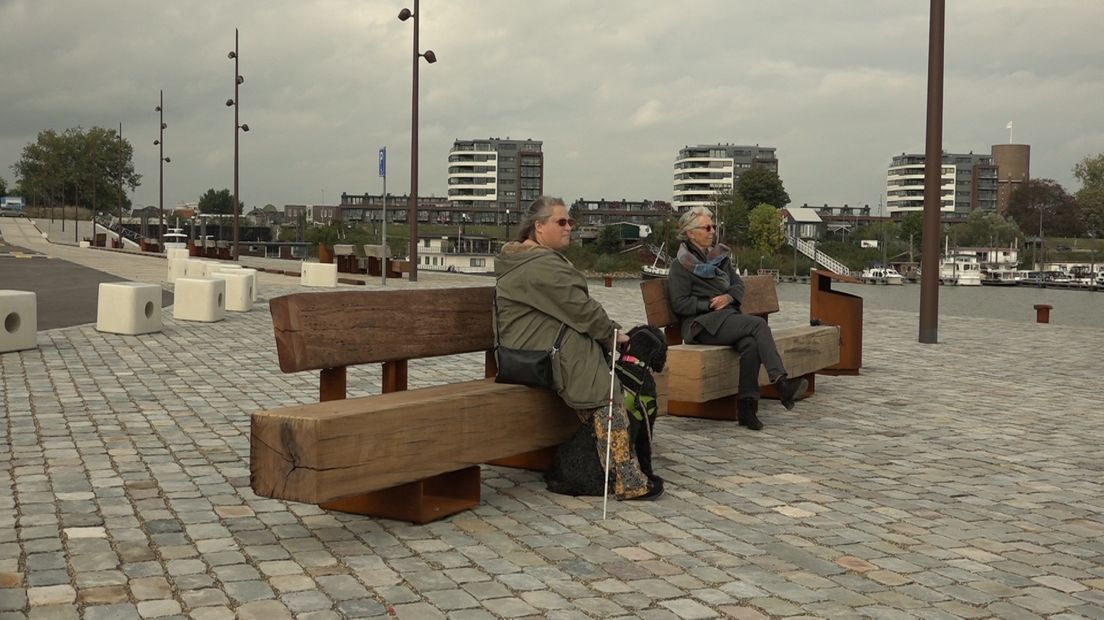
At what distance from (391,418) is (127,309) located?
32.5 feet

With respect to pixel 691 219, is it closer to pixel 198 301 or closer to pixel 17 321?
pixel 17 321

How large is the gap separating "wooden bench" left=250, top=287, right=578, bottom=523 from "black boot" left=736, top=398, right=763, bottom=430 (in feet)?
7.73

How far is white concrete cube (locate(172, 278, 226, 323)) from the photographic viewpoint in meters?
16.3

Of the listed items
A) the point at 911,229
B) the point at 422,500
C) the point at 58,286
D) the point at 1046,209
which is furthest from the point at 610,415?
the point at 1046,209

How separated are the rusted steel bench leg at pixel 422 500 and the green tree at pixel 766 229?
436ft

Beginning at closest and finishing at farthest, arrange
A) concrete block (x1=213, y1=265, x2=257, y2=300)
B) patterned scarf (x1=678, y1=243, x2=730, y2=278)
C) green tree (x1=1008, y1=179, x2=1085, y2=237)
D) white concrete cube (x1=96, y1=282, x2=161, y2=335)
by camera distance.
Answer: patterned scarf (x1=678, y1=243, x2=730, y2=278), white concrete cube (x1=96, y1=282, x2=161, y2=335), concrete block (x1=213, y1=265, x2=257, y2=300), green tree (x1=1008, y1=179, x2=1085, y2=237)

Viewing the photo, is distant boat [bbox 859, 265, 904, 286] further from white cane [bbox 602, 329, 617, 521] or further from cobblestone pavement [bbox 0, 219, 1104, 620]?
white cane [bbox 602, 329, 617, 521]

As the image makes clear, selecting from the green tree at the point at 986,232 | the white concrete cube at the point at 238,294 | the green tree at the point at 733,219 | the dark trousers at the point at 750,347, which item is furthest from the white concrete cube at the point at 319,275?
the green tree at the point at 986,232

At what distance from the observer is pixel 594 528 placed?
5418 mm

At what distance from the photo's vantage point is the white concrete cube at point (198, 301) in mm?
16281

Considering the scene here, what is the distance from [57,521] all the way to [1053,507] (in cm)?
490

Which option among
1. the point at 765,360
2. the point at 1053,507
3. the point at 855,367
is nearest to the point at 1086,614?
the point at 1053,507

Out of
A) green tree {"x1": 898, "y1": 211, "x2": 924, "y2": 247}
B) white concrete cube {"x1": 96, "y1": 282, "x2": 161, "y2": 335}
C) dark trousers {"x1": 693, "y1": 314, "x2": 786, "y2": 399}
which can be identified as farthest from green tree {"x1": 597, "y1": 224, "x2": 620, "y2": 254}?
dark trousers {"x1": 693, "y1": 314, "x2": 786, "y2": 399}

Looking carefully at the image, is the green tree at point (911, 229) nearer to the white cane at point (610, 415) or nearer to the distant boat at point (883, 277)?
the distant boat at point (883, 277)
